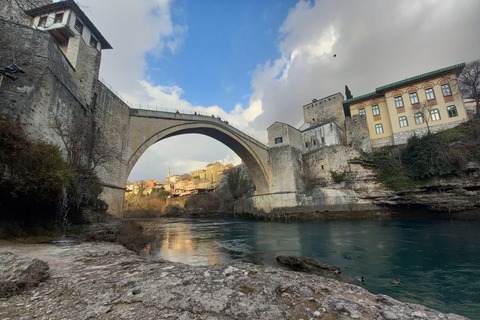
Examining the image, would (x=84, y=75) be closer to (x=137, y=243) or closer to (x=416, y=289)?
(x=137, y=243)

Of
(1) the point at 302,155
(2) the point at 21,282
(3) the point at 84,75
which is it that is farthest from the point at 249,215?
(2) the point at 21,282

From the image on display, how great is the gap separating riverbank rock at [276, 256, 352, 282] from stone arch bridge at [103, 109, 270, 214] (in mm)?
9893

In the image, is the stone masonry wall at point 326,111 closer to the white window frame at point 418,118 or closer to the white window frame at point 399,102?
the white window frame at point 399,102

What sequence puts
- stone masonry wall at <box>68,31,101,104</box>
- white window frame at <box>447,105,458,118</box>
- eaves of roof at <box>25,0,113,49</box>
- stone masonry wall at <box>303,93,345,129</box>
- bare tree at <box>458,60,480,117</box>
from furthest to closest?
stone masonry wall at <box>303,93,345,129</box>
white window frame at <box>447,105,458,118</box>
bare tree at <box>458,60,480,117</box>
eaves of roof at <box>25,0,113,49</box>
stone masonry wall at <box>68,31,101,104</box>

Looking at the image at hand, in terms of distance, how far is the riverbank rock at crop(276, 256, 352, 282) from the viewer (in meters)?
4.60

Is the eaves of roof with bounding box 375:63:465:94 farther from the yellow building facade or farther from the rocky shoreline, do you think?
the rocky shoreline

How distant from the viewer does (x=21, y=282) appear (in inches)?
86.1

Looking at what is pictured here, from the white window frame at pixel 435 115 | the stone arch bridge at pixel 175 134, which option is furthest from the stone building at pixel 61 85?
the white window frame at pixel 435 115

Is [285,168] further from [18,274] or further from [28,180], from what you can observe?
[18,274]

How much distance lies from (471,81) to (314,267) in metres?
24.2

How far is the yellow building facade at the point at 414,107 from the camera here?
18.7 metres

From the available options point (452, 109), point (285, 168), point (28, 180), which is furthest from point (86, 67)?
point (452, 109)

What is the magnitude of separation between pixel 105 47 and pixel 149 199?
3559 centimetres

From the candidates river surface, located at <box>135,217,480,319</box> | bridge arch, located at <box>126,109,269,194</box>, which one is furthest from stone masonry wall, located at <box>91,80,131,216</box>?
river surface, located at <box>135,217,480,319</box>
